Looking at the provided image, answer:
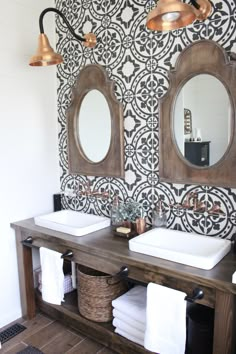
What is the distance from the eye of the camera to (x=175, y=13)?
1282 millimetres

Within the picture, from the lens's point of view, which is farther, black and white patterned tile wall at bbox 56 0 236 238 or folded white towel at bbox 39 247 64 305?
folded white towel at bbox 39 247 64 305

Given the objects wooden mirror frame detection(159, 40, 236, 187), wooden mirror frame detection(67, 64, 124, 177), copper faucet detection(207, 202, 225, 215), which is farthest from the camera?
wooden mirror frame detection(67, 64, 124, 177)

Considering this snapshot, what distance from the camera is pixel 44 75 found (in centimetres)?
245

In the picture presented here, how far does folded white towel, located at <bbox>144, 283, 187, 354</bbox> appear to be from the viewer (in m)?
1.43

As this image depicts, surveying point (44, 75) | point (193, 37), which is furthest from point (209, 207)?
point (44, 75)

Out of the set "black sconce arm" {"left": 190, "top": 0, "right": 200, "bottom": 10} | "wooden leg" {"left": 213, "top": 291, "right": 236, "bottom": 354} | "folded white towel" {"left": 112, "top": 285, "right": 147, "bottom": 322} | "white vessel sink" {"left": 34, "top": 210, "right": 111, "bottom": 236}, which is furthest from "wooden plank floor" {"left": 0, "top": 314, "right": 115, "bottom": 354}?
"black sconce arm" {"left": 190, "top": 0, "right": 200, "bottom": 10}

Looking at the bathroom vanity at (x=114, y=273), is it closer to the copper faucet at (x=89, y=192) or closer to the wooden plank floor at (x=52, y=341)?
the wooden plank floor at (x=52, y=341)

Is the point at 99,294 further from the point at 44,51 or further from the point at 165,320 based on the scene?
the point at 44,51

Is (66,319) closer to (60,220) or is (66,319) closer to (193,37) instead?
(60,220)

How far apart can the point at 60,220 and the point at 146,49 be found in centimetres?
140

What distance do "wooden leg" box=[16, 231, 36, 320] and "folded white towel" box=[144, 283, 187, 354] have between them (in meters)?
1.12

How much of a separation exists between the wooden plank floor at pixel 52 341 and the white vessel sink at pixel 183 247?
823 mm

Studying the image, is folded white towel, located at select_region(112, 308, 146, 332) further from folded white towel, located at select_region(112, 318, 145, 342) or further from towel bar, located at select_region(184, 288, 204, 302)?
towel bar, located at select_region(184, 288, 204, 302)

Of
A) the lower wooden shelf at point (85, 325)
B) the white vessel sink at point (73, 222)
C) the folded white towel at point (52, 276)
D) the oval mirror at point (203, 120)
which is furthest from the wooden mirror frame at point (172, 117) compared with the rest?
the lower wooden shelf at point (85, 325)
